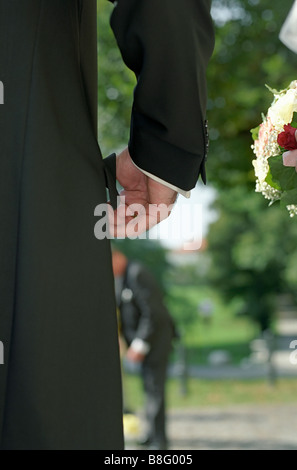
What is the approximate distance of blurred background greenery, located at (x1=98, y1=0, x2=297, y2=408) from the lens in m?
9.82

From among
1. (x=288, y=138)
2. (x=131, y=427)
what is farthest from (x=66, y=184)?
(x=131, y=427)

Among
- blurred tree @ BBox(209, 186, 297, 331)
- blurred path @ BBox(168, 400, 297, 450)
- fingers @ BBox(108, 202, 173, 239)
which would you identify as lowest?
blurred path @ BBox(168, 400, 297, 450)

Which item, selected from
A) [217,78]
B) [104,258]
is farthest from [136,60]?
[217,78]

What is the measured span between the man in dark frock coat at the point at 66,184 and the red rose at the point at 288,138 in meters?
0.27

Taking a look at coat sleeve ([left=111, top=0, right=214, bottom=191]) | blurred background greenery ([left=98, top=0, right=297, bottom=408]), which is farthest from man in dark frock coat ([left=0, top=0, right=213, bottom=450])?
blurred background greenery ([left=98, top=0, right=297, bottom=408])

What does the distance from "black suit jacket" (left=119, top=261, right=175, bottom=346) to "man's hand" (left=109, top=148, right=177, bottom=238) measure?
5.39 metres

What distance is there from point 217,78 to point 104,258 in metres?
8.53

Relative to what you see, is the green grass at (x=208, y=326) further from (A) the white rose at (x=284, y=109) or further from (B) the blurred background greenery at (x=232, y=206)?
(A) the white rose at (x=284, y=109)

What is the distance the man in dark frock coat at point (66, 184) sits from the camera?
1641 millimetres

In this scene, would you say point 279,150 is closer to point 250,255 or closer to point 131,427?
point 131,427

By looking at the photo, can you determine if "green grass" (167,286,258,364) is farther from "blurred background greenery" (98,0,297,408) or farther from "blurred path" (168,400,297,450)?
"blurred path" (168,400,297,450)

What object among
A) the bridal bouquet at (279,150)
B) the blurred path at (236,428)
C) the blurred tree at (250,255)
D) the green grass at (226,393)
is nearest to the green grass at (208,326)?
the blurred tree at (250,255)

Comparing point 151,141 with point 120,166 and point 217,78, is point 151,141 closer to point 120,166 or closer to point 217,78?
point 120,166

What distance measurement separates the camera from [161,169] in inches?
70.6
